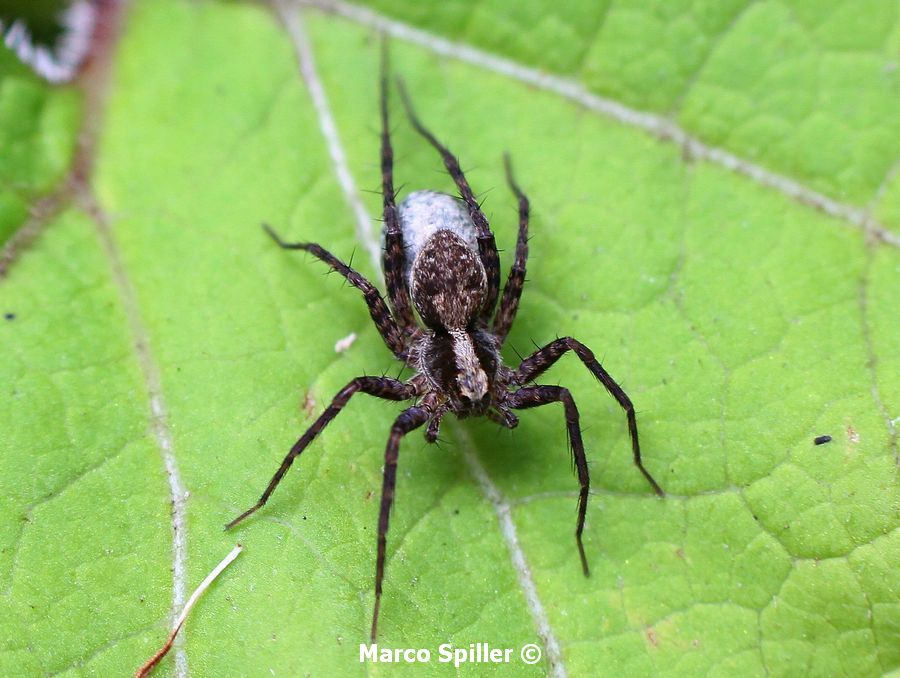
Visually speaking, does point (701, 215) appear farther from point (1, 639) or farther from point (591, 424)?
point (1, 639)

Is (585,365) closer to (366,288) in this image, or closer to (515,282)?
(515,282)

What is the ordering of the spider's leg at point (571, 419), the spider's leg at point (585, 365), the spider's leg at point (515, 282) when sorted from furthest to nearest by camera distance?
the spider's leg at point (515, 282) → the spider's leg at point (585, 365) → the spider's leg at point (571, 419)

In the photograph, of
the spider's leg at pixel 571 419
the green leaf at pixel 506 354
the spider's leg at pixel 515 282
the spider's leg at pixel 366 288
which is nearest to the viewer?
the green leaf at pixel 506 354

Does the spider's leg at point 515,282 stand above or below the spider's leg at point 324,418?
above
